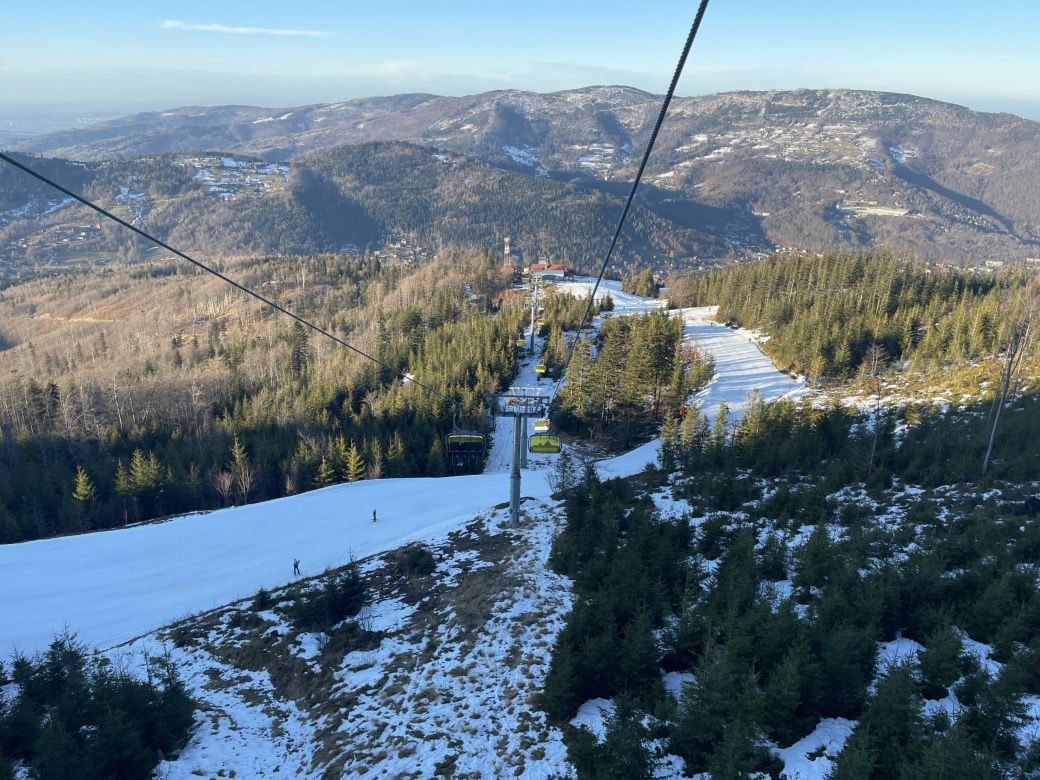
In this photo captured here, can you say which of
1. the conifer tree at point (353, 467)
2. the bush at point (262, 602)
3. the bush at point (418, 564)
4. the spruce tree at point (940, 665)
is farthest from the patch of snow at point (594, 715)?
the conifer tree at point (353, 467)

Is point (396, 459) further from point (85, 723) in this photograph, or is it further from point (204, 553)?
point (85, 723)

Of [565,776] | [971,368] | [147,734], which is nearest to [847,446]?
[971,368]

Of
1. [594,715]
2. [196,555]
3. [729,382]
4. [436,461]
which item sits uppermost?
[594,715]

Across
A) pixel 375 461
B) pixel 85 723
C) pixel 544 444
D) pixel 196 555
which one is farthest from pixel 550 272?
pixel 85 723

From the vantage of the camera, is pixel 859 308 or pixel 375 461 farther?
pixel 859 308

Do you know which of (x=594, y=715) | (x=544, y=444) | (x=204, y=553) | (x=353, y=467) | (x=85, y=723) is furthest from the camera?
(x=353, y=467)

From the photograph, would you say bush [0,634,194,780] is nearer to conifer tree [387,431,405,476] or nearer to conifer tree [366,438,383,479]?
conifer tree [366,438,383,479]

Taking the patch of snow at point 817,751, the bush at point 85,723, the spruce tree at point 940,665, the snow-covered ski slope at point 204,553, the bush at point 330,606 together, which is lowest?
the snow-covered ski slope at point 204,553

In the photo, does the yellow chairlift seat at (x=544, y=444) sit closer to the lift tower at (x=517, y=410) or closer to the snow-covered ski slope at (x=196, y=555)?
the lift tower at (x=517, y=410)
